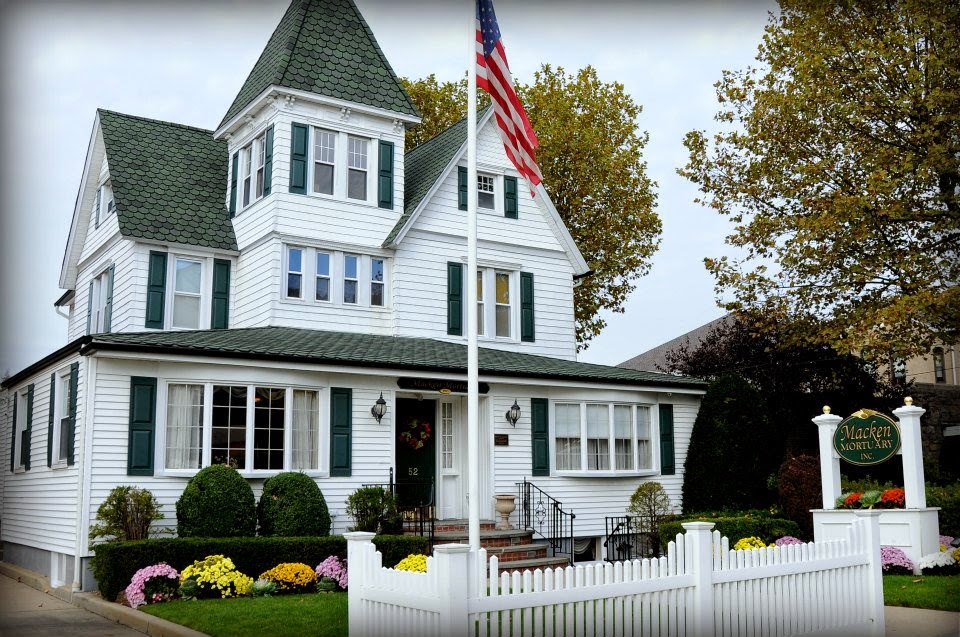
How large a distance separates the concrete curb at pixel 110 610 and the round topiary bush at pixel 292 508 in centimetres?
270

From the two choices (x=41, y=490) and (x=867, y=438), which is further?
(x=41, y=490)

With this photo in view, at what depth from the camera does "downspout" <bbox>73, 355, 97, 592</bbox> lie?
48.6 feet

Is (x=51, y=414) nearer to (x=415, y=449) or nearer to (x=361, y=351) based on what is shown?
(x=361, y=351)

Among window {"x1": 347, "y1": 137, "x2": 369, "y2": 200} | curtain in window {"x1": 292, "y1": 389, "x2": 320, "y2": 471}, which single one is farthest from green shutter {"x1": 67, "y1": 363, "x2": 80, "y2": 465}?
window {"x1": 347, "y1": 137, "x2": 369, "y2": 200}

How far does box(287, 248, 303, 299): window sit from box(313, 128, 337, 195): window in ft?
4.80

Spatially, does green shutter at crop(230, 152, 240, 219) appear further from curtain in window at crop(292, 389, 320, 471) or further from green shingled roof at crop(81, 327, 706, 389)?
curtain in window at crop(292, 389, 320, 471)

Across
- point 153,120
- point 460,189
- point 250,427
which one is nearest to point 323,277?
point 460,189

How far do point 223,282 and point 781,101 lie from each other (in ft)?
43.2

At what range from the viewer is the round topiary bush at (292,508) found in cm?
1530

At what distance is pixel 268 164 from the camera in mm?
20922

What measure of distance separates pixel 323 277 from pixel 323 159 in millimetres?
2579

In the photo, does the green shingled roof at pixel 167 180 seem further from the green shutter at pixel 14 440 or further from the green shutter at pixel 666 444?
the green shutter at pixel 666 444

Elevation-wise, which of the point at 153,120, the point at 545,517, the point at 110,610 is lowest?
the point at 110,610

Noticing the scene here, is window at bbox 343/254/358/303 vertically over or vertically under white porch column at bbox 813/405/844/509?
over
